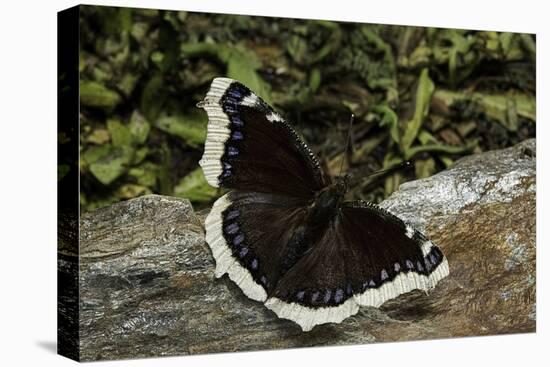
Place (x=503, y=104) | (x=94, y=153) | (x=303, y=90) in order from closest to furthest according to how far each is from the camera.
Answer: (x=94, y=153) → (x=303, y=90) → (x=503, y=104)

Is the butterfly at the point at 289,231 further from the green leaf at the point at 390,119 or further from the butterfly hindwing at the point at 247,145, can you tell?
the green leaf at the point at 390,119

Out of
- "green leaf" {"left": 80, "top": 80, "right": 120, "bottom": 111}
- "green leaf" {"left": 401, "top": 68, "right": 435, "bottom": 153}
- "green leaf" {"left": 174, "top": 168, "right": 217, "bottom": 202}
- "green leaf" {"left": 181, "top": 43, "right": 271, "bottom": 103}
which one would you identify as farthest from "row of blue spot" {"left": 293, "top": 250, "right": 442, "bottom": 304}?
"green leaf" {"left": 80, "top": 80, "right": 120, "bottom": 111}

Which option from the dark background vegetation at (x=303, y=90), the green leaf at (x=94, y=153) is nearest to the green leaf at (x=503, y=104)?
the dark background vegetation at (x=303, y=90)

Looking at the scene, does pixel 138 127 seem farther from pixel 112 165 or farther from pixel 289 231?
pixel 289 231

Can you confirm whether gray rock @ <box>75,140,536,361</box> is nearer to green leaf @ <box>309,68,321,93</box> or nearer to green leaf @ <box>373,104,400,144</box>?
green leaf @ <box>373,104,400,144</box>

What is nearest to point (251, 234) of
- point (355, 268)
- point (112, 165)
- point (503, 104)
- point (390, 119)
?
point (355, 268)

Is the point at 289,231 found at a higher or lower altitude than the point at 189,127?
lower

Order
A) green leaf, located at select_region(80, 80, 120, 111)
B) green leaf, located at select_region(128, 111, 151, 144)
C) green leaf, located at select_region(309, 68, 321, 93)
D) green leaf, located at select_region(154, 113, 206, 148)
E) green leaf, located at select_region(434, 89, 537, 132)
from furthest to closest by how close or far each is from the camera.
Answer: green leaf, located at select_region(434, 89, 537, 132) → green leaf, located at select_region(309, 68, 321, 93) → green leaf, located at select_region(154, 113, 206, 148) → green leaf, located at select_region(128, 111, 151, 144) → green leaf, located at select_region(80, 80, 120, 111)

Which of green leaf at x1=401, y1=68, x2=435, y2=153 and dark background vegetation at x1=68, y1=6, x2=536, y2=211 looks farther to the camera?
green leaf at x1=401, y1=68, x2=435, y2=153
